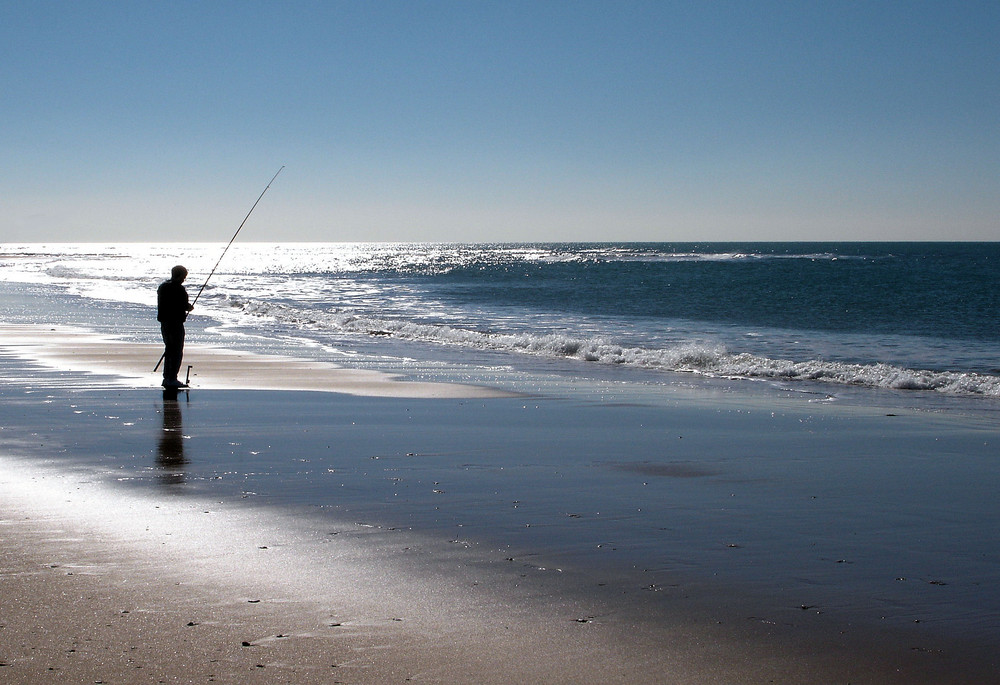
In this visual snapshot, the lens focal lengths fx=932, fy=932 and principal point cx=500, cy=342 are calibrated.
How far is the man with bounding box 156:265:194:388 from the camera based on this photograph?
10.1m

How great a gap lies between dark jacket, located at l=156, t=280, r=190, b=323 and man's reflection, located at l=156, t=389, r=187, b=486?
1.17 metres

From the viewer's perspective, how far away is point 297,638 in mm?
3410

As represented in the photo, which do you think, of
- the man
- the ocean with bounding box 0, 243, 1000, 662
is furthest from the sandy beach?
the man

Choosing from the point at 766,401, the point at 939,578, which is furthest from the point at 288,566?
the point at 766,401

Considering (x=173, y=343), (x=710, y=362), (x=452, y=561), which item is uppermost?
(x=173, y=343)

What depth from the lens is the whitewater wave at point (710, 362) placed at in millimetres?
12953

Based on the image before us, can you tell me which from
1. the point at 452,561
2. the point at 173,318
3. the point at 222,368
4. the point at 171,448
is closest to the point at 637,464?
the point at 452,561

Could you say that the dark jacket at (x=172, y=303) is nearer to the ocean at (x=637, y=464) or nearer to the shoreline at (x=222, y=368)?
the ocean at (x=637, y=464)

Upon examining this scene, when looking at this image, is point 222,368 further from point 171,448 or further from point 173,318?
point 171,448

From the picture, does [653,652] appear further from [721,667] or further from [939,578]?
[939,578]

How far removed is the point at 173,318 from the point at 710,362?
28.4 ft

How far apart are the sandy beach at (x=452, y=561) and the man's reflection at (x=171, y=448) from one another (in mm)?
48

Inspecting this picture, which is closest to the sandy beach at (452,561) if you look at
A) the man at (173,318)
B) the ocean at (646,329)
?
the man at (173,318)

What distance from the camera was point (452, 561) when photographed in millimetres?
4363
